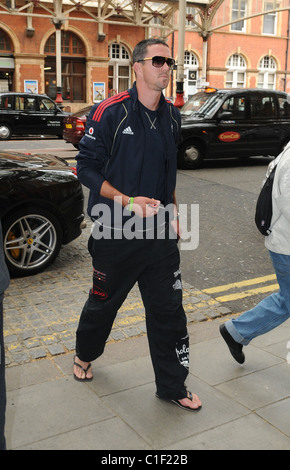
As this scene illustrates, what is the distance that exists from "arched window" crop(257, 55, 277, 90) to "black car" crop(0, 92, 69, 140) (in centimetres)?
2497

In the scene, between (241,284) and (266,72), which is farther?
(266,72)

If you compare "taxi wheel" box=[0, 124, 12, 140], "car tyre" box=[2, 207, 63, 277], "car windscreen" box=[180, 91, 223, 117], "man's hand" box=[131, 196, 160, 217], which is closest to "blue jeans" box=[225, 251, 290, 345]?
"man's hand" box=[131, 196, 160, 217]

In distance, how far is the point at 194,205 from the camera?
30.1ft

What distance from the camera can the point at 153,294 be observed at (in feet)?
10.2

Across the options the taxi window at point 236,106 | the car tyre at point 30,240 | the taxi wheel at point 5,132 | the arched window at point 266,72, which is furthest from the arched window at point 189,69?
the car tyre at point 30,240

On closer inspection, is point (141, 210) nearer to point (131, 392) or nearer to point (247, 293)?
point (131, 392)

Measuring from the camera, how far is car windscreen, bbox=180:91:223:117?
13.5 metres

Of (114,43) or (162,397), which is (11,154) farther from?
(114,43)

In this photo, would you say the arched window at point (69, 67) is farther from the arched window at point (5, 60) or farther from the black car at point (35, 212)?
the black car at point (35, 212)

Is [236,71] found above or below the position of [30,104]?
above

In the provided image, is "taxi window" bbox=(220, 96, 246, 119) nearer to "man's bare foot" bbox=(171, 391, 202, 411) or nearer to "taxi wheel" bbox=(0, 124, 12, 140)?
"taxi wheel" bbox=(0, 124, 12, 140)

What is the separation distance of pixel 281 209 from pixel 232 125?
35.5 feet

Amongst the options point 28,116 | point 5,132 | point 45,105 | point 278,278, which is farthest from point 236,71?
→ point 278,278
